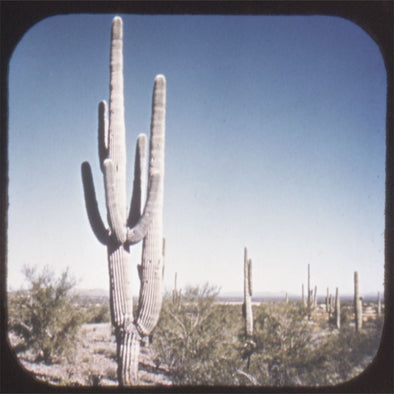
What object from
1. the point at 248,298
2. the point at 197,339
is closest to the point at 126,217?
the point at 197,339

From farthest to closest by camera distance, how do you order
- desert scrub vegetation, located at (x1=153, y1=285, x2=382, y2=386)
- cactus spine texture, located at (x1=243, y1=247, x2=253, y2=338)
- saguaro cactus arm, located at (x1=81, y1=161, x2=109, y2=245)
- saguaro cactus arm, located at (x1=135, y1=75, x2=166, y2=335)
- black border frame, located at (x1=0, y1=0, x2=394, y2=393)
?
1. cactus spine texture, located at (x1=243, y1=247, x2=253, y2=338)
2. desert scrub vegetation, located at (x1=153, y1=285, x2=382, y2=386)
3. saguaro cactus arm, located at (x1=135, y1=75, x2=166, y2=335)
4. saguaro cactus arm, located at (x1=81, y1=161, x2=109, y2=245)
5. black border frame, located at (x1=0, y1=0, x2=394, y2=393)

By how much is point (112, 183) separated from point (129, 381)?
8.08 feet

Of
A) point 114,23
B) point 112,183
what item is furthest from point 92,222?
point 114,23

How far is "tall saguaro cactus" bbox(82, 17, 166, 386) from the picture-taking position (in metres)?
5.66

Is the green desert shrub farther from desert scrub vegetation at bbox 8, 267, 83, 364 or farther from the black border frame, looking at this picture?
the black border frame

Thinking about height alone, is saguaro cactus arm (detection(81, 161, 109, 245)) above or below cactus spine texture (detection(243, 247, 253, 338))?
above

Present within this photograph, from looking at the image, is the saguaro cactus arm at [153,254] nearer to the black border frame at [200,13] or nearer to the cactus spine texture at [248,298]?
the black border frame at [200,13]

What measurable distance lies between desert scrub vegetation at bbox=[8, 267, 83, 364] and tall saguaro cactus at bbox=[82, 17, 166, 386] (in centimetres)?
905

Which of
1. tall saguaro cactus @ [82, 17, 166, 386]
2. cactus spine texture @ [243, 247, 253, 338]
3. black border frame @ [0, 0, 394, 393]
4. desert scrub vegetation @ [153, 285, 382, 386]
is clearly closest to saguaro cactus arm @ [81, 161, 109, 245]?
tall saguaro cactus @ [82, 17, 166, 386]

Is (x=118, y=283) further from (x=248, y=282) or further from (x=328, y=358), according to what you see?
(x=248, y=282)

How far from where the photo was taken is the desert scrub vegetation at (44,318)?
1405 cm

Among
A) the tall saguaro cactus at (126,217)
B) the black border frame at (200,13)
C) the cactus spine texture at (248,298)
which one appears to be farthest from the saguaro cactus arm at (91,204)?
the cactus spine texture at (248,298)

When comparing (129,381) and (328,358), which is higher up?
(129,381)

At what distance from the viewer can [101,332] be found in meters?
23.7
